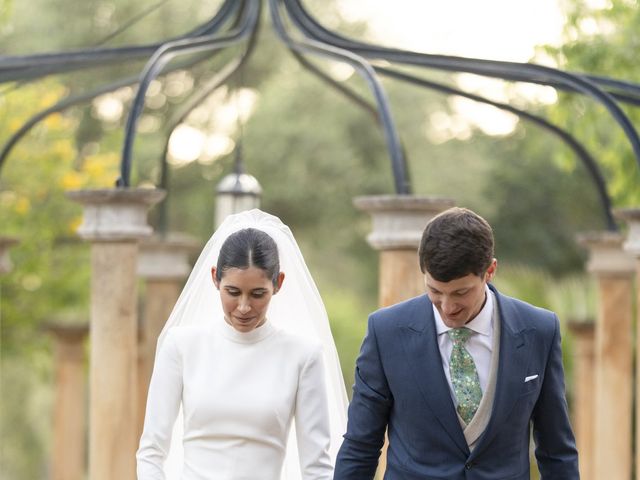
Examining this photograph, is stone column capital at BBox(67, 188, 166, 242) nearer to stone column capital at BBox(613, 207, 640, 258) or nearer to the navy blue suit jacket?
stone column capital at BBox(613, 207, 640, 258)

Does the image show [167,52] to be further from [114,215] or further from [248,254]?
[248,254]

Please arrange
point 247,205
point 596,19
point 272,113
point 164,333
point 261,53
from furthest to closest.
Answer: point 261,53, point 272,113, point 596,19, point 247,205, point 164,333

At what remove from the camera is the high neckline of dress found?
4293 millimetres

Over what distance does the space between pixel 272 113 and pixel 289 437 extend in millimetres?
19159

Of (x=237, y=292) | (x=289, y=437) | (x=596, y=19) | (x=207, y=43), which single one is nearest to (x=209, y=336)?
(x=237, y=292)

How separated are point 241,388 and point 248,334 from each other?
0.63 feet

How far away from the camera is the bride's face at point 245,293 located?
407 centimetres

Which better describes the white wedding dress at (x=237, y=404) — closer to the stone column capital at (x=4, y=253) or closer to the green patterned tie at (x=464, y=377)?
the green patterned tie at (x=464, y=377)

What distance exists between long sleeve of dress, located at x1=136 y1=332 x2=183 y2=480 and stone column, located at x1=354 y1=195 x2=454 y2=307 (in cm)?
323

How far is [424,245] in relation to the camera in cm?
356

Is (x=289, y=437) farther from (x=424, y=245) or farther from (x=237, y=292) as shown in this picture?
(x=424, y=245)

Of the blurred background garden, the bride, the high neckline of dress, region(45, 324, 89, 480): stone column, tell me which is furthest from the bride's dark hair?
the blurred background garden

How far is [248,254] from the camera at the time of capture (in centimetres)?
410

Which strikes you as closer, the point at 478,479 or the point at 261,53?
the point at 478,479
